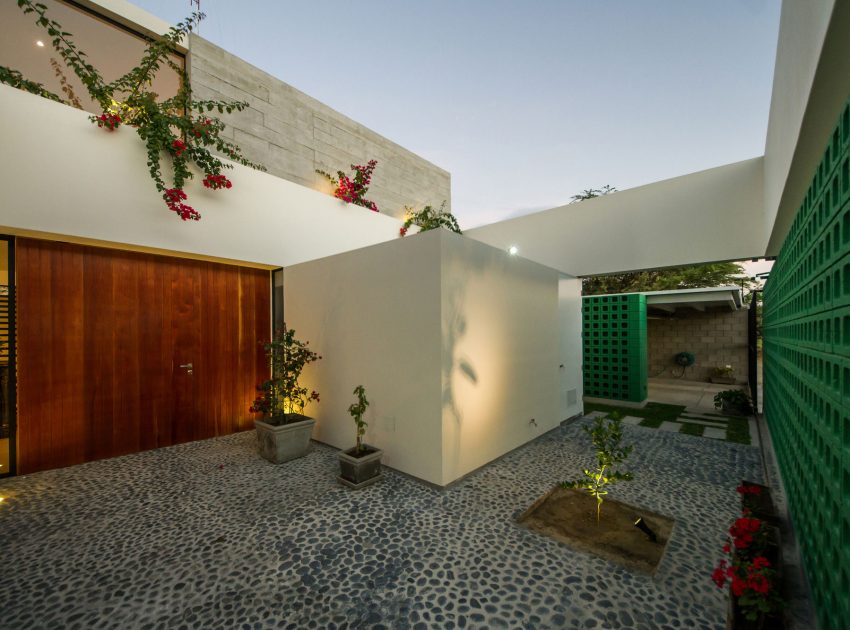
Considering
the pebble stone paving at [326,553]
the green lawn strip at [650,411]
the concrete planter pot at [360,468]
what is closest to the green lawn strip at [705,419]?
the green lawn strip at [650,411]

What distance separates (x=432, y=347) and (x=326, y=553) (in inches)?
69.2

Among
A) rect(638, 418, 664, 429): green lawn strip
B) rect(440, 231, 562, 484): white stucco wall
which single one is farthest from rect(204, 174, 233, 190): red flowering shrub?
rect(638, 418, 664, 429): green lawn strip

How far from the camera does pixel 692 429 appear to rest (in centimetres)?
516

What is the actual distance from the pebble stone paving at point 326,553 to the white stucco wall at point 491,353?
0.46 m

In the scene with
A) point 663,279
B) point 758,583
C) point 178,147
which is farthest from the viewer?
point 663,279

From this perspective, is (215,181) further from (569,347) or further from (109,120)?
(569,347)

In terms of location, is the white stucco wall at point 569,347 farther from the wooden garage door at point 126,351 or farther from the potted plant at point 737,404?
the wooden garage door at point 126,351

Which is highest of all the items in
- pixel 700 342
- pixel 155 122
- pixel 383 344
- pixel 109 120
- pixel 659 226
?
pixel 155 122

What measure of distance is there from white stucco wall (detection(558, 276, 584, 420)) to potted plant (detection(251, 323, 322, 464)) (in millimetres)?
3712

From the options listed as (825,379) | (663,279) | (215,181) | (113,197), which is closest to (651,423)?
(825,379)

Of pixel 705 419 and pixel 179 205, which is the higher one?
pixel 179 205

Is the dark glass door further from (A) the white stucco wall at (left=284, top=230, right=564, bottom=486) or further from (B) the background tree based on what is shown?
(B) the background tree

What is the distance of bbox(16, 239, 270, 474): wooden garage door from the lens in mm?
3537

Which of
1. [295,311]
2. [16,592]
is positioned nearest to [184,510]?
[16,592]
